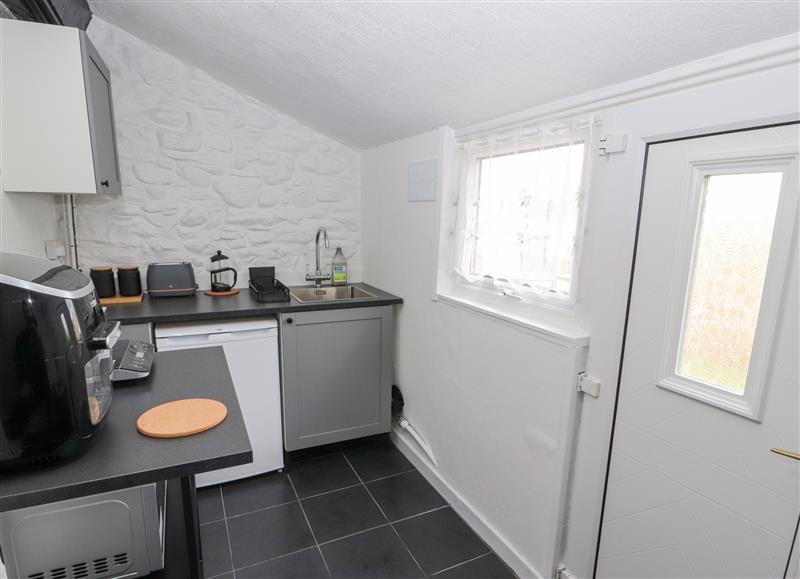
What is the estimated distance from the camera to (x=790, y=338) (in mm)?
1010

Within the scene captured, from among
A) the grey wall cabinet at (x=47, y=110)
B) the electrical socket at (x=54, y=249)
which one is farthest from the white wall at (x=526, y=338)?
the electrical socket at (x=54, y=249)

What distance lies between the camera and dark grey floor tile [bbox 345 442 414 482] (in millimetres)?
2503

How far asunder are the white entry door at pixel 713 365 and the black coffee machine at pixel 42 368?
4.79ft

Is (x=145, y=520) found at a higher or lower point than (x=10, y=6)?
lower

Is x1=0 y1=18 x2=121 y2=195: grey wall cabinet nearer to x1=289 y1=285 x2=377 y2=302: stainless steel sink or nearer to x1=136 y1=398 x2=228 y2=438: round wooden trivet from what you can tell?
x1=136 y1=398 x2=228 y2=438: round wooden trivet

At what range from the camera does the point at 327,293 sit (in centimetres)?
303

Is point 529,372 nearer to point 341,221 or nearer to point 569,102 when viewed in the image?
point 569,102

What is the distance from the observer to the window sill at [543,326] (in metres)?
1.50

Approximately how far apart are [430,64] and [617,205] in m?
0.87

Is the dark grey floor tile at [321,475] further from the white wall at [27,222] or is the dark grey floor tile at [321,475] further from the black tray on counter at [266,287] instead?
the white wall at [27,222]

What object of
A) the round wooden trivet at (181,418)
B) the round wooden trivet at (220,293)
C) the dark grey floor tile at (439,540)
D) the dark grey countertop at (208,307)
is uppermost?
the round wooden trivet at (220,293)

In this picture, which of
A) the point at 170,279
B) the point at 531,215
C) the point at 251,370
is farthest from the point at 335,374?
the point at 531,215

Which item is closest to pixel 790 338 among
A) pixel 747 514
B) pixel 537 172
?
pixel 747 514

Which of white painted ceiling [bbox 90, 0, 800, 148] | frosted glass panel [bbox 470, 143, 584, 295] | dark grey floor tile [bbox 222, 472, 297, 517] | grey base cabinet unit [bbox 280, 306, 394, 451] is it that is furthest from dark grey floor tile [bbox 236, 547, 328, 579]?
white painted ceiling [bbox 90, 0, 800, 148]
